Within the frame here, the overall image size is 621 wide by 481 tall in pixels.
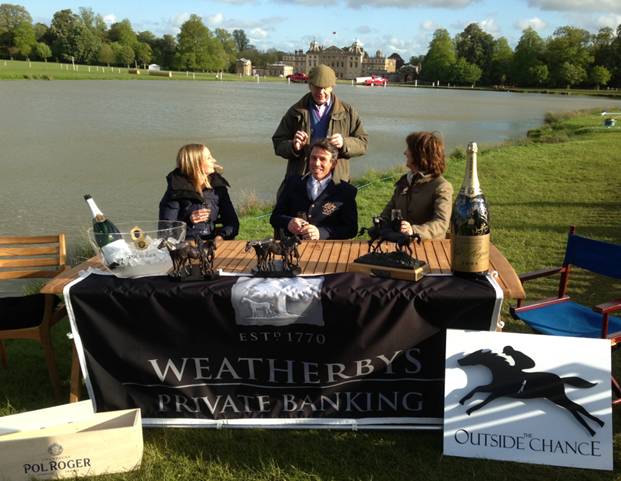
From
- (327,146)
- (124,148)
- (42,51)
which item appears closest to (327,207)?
(327,146)

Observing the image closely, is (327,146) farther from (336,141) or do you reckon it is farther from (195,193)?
(195,193)

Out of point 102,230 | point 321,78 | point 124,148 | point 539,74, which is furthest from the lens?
point 539,74

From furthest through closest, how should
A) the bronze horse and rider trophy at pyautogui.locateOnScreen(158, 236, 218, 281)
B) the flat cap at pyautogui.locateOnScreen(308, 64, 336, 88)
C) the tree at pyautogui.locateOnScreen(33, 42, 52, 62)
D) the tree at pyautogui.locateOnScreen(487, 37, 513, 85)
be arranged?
1. the tree at pyautogui.locateOnScreen(487, 37, 513, 85)
2. the tree at pyautogui.locateOnScreen(33, 42, 52, 62)
3. the flat cap at pyautogui.locateOnScreen(308, 64, 336, 88)
4. the bronze horse and rider trophy at pyautogui.locateOnScreen(158, 236, 218, 281)

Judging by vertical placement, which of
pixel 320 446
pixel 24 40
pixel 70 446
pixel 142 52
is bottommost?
pixel 320 446

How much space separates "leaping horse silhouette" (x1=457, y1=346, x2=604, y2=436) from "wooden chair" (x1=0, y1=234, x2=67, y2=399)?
212 centimetres

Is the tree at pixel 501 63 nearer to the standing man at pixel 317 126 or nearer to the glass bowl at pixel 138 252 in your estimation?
the standing man at pixel 317 126

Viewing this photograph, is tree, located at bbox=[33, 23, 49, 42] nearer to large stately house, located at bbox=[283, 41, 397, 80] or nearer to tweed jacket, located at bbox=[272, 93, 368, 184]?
large stately house, located at bbox=[283, 41, 397, 80]

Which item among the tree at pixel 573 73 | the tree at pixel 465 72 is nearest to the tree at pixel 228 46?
the tree at pixel 465 72

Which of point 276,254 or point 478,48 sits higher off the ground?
point 478,48

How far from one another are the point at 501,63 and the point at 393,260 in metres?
105

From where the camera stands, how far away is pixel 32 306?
3322mm

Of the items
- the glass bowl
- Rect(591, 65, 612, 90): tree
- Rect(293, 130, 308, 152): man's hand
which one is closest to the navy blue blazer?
Rect(293, 130, 308, 152): man's hand

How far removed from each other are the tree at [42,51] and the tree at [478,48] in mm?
68812

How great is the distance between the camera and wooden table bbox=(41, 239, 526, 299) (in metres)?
2.52
